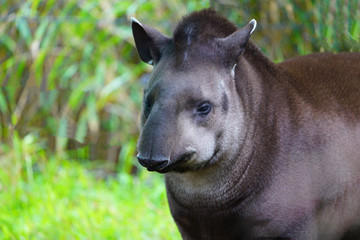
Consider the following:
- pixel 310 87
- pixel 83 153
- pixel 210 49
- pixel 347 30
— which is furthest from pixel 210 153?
pixel 83 153

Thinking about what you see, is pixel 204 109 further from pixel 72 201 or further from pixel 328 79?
pixel 72 201

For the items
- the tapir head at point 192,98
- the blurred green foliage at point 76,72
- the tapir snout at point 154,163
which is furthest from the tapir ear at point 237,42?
the blurred green foliage at point 76,72

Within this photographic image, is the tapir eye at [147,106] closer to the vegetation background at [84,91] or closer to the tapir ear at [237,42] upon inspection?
the tapir ear at [237,42]

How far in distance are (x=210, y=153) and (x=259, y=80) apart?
0.59 metres

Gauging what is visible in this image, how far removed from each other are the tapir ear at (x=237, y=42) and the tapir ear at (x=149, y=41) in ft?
1.12

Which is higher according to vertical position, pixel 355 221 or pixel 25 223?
pixel 355 221

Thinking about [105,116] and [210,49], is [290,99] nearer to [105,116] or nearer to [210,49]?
[210,49]

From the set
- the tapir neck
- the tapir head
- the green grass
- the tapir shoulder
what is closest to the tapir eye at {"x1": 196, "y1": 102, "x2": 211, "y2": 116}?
the tapir head

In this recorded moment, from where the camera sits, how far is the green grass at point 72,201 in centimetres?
523

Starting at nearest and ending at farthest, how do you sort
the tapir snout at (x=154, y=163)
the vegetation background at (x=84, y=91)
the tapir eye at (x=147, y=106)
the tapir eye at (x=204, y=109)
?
the tapir snout at (x=154, y=163), the tapir eye at (x=204, y=109), the tapir eye at (x=147, y=106), the vegetation background at (x=84, y=91)

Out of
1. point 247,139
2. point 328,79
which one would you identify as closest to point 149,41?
point 247,139

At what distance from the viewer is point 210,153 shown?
3.61 metres

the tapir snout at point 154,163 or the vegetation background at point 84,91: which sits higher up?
the tapir snout at point 154,163

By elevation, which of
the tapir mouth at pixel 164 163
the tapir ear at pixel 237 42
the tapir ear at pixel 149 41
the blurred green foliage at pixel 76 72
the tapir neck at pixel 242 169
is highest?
the tapir ear at pixel 237 42
